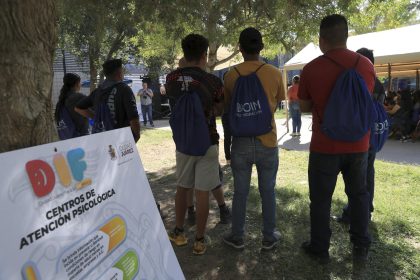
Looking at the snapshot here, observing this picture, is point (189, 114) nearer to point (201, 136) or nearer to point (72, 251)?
point (201, 136)

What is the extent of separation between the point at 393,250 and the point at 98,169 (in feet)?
9.59

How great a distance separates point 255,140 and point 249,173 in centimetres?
33

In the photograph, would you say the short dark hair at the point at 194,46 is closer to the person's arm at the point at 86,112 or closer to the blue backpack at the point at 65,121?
the person's arm at the point at 86,112

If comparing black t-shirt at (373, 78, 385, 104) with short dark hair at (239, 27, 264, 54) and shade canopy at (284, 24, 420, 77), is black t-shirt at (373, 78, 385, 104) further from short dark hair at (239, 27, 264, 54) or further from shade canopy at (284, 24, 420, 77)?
shade canopy at (284, 24, 420, 77)

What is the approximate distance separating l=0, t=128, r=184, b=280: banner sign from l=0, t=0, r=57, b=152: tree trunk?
0.41 m

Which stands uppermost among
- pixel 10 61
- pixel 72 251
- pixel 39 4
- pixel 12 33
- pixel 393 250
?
pixel 39 4

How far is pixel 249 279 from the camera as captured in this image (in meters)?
3.16

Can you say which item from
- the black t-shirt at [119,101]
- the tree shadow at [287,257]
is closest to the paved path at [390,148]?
the tree shadow at [287,257]

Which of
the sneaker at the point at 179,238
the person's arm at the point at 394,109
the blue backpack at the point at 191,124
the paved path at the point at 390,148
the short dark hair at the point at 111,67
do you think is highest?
the short dark hair at the point at 111,67

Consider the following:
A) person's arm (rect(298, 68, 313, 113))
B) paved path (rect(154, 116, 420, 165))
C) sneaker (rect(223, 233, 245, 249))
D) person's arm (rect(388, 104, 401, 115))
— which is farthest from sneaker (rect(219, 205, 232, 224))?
person's arm (rect(388, 104, 401, 115))

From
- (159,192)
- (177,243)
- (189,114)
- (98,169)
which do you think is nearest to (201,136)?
(189,114)

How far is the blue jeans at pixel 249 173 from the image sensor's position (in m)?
3.34

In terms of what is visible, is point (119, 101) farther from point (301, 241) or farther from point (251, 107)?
point (301, 241)

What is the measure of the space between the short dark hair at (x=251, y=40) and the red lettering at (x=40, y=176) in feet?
7.13
